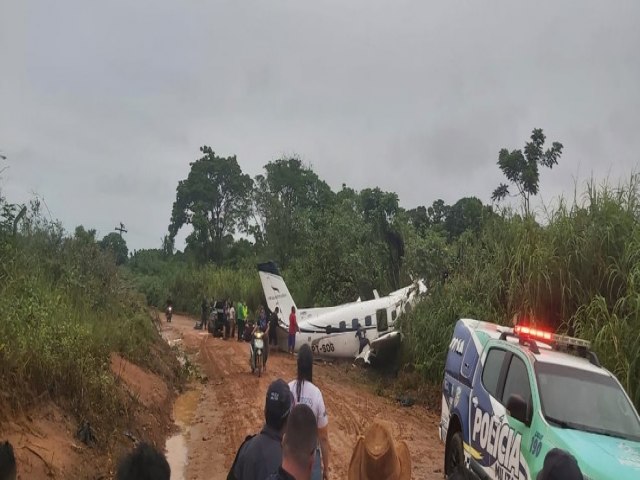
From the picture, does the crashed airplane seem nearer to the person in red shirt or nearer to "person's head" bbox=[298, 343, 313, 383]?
the person in red shirt

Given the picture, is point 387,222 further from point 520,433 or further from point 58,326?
point 520,433

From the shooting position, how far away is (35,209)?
1231 cm

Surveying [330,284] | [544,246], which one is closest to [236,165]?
[330,284]

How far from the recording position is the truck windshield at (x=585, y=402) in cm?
554

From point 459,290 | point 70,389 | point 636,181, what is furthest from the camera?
point 459,290

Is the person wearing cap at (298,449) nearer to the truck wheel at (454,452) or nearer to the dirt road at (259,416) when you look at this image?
the truck wheel at (454,452)

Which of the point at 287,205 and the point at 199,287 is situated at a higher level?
the point at 287,205

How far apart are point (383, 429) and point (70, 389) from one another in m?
5.34

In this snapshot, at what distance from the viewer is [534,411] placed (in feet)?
18.3

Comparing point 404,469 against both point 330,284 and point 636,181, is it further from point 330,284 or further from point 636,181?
point 330,284

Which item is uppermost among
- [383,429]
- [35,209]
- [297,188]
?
[297,188]

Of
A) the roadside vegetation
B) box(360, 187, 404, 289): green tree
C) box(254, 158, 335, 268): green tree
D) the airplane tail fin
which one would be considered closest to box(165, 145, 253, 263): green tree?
box(254, 158, 335, 268): green tree

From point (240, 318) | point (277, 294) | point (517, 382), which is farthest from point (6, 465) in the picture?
point (240, 318)

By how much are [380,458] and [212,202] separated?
200 feet
